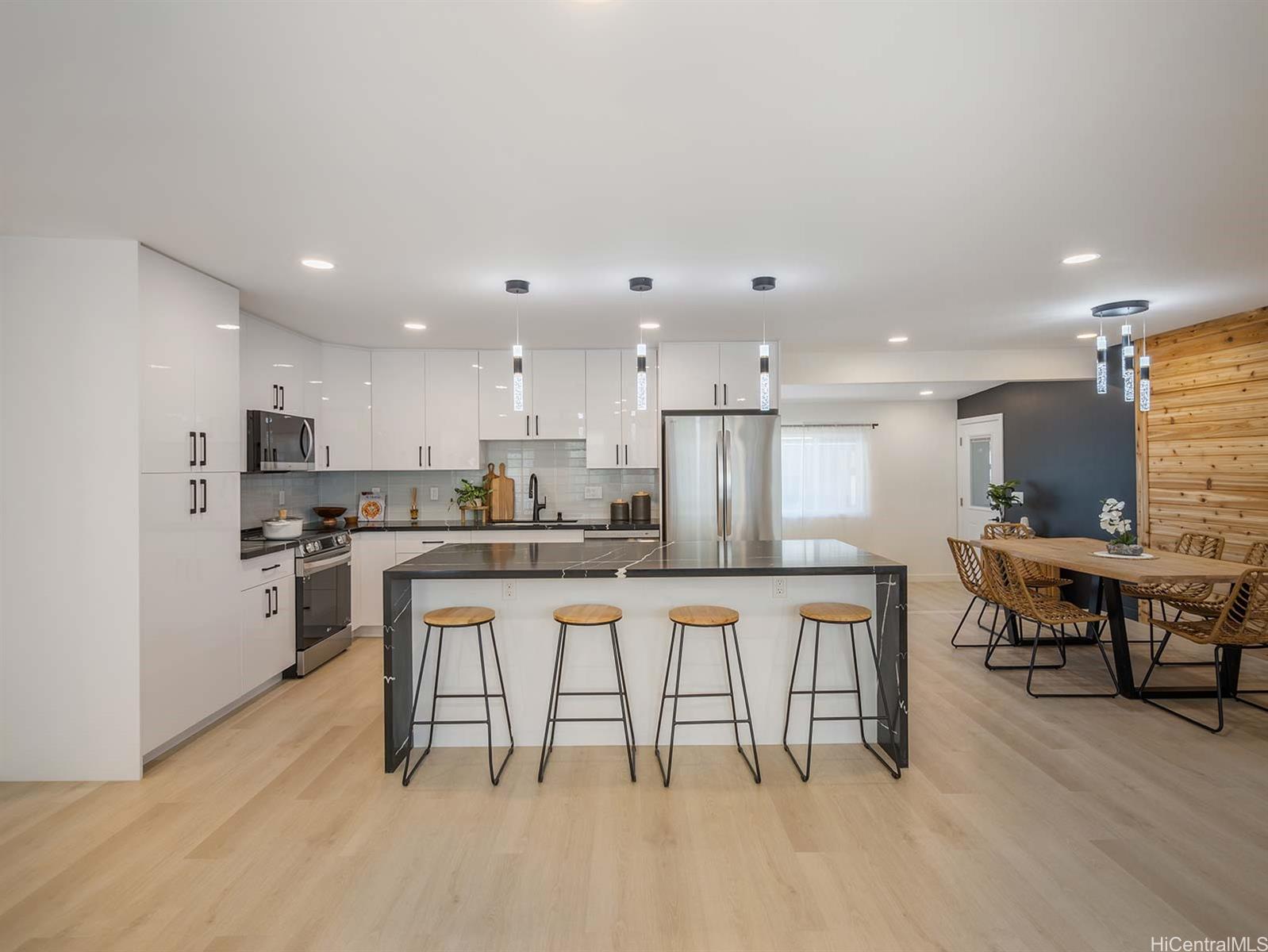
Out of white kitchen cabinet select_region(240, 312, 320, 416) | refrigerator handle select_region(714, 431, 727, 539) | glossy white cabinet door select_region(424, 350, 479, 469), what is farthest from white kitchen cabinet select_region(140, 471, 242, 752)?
refrigerator handle select_region(714, 431, 727, 539)

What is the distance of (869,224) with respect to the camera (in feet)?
9.38

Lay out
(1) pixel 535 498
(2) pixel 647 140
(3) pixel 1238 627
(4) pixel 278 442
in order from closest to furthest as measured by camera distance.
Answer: (2) pixel 647 140
(3) pixel 1238 627
(4) pixel 278 442
(1) pixel 535 498

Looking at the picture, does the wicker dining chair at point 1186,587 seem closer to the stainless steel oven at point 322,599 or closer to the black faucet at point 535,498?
the black faucet at point 535,498

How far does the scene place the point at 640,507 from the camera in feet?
18.8

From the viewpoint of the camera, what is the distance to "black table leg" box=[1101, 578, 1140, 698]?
4.01 metres

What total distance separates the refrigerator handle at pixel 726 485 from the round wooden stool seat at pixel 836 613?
6.71ft

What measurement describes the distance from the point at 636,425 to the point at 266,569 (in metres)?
2.97

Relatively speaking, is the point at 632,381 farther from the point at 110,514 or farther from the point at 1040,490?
the point at 1040,490

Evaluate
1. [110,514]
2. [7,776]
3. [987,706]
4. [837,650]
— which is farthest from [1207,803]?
[7,776]

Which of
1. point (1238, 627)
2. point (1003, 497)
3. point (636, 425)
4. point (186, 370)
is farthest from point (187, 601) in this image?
point (1003, 497)

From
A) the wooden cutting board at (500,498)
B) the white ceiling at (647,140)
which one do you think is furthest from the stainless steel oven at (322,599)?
the white ceiling at (647,140)

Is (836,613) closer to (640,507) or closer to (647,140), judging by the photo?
(647,140)

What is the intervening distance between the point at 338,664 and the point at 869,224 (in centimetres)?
451

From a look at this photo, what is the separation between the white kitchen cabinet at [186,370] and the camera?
3080 mm
